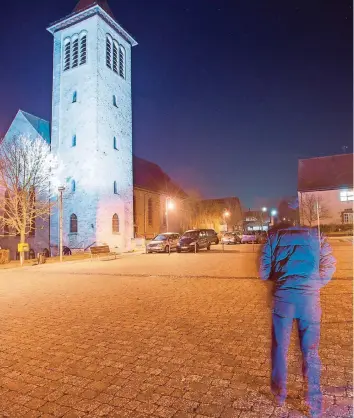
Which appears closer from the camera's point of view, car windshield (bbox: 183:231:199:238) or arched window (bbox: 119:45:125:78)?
car windshield (bbox: 183:231:199:238)

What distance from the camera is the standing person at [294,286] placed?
349 centimetres

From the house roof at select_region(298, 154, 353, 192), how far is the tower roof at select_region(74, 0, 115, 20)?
3631 centimetres

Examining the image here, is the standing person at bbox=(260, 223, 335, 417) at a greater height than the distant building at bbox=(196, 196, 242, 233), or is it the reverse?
the distant building at bbox=(196, 196, 242, 233)

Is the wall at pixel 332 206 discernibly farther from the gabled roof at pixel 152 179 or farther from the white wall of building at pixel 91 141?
the white wall of building at pixel 91 141

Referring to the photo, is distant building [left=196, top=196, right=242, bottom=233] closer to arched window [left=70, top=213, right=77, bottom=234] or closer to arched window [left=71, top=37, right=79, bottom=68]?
arched window [left=70, top=213, right=77, bottom=234]

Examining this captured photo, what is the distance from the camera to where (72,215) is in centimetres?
3272

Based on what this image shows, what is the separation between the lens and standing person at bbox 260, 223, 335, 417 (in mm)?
3486

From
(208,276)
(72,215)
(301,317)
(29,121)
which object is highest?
(29,121)

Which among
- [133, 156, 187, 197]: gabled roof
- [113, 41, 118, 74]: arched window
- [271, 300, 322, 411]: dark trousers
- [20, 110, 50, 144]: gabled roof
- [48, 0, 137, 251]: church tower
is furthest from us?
[133, 156, 187, 197]: gabled roof

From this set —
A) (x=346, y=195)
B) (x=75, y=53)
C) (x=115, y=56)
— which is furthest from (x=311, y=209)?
(x=75, y=53)

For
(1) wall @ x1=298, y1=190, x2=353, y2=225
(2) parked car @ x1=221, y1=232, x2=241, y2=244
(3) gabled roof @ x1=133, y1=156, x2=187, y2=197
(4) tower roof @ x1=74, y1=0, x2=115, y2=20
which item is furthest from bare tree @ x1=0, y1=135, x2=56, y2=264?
(1) wall @ x1=298, y1=190, x2=353, y2=225

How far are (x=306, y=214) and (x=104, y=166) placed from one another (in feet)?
103

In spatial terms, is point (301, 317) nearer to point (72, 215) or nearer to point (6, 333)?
point (6, 333)

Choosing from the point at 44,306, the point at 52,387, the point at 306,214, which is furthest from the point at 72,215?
the point at 306,214
